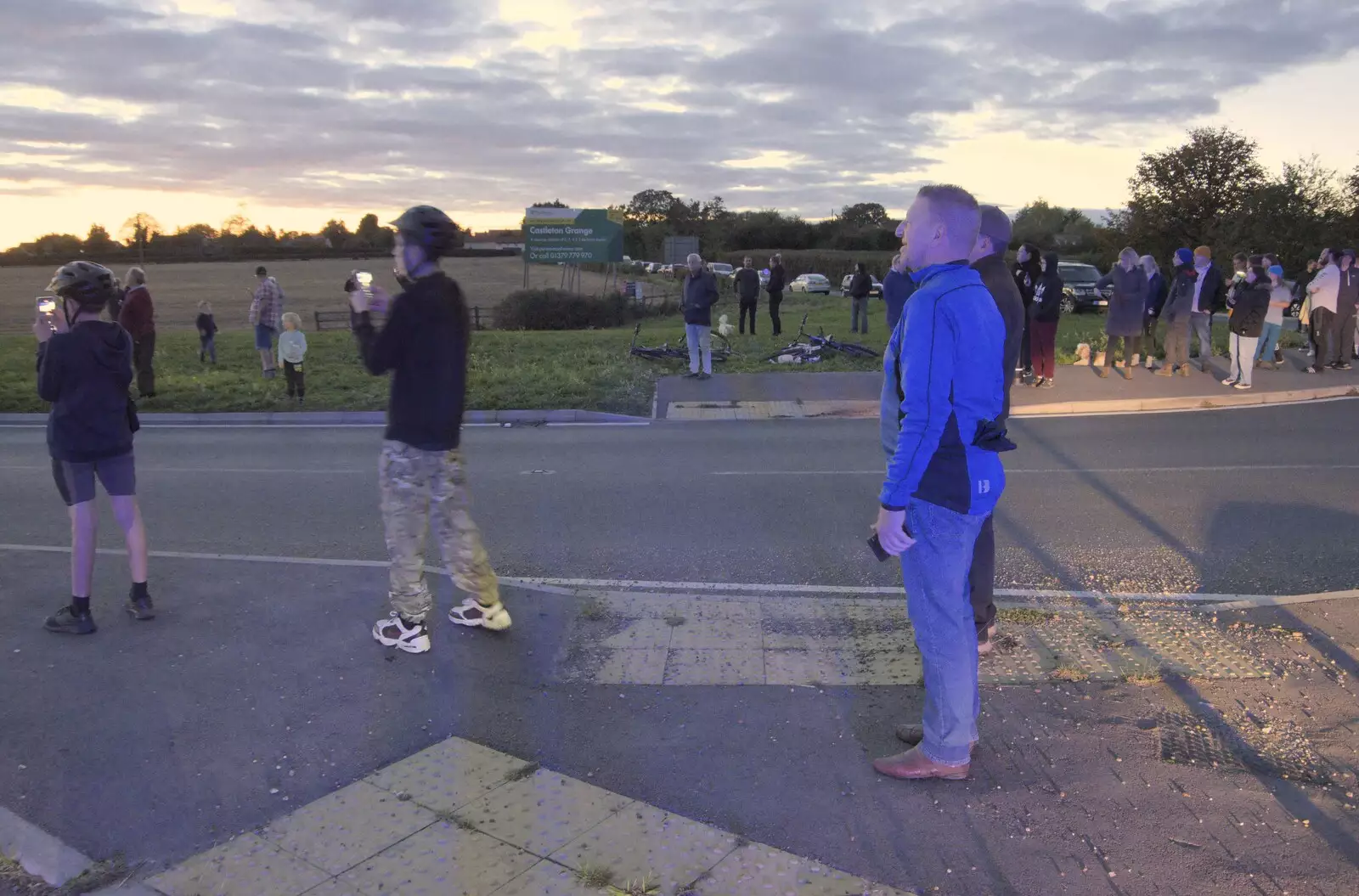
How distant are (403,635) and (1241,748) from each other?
3.60 meters

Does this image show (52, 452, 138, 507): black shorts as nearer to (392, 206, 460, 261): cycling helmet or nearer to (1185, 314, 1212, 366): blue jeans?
(392, 206, 460, 261): cycling helmet

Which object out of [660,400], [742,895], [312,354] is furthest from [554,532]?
[312,354]

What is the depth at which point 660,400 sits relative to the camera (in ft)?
47.5

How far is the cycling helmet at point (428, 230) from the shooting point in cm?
438

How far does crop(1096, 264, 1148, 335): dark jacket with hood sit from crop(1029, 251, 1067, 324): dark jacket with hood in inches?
39.9

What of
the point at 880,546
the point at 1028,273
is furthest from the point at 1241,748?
the point at 1028,273

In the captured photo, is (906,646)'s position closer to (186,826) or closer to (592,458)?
(186,826)

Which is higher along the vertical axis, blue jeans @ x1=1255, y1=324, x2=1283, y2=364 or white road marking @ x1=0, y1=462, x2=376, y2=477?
blue jeans @ x1=1255, y1=324, x2=1283, y2=364

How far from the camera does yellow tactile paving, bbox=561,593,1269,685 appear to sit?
180 inches

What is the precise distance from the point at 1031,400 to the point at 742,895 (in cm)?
1159

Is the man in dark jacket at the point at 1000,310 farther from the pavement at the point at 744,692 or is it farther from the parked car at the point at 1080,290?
the parked car at the point at 1080,290

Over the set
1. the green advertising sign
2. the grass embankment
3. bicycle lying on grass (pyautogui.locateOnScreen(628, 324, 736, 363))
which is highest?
the green advertising sign

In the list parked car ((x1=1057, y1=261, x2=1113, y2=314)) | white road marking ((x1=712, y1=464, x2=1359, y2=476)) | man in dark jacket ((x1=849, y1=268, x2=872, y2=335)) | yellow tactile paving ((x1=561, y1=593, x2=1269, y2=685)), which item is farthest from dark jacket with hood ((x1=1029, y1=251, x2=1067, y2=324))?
parked car ((x1=1057, y1=261, x2=1113, y2=314))

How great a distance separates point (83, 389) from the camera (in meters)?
4.87
